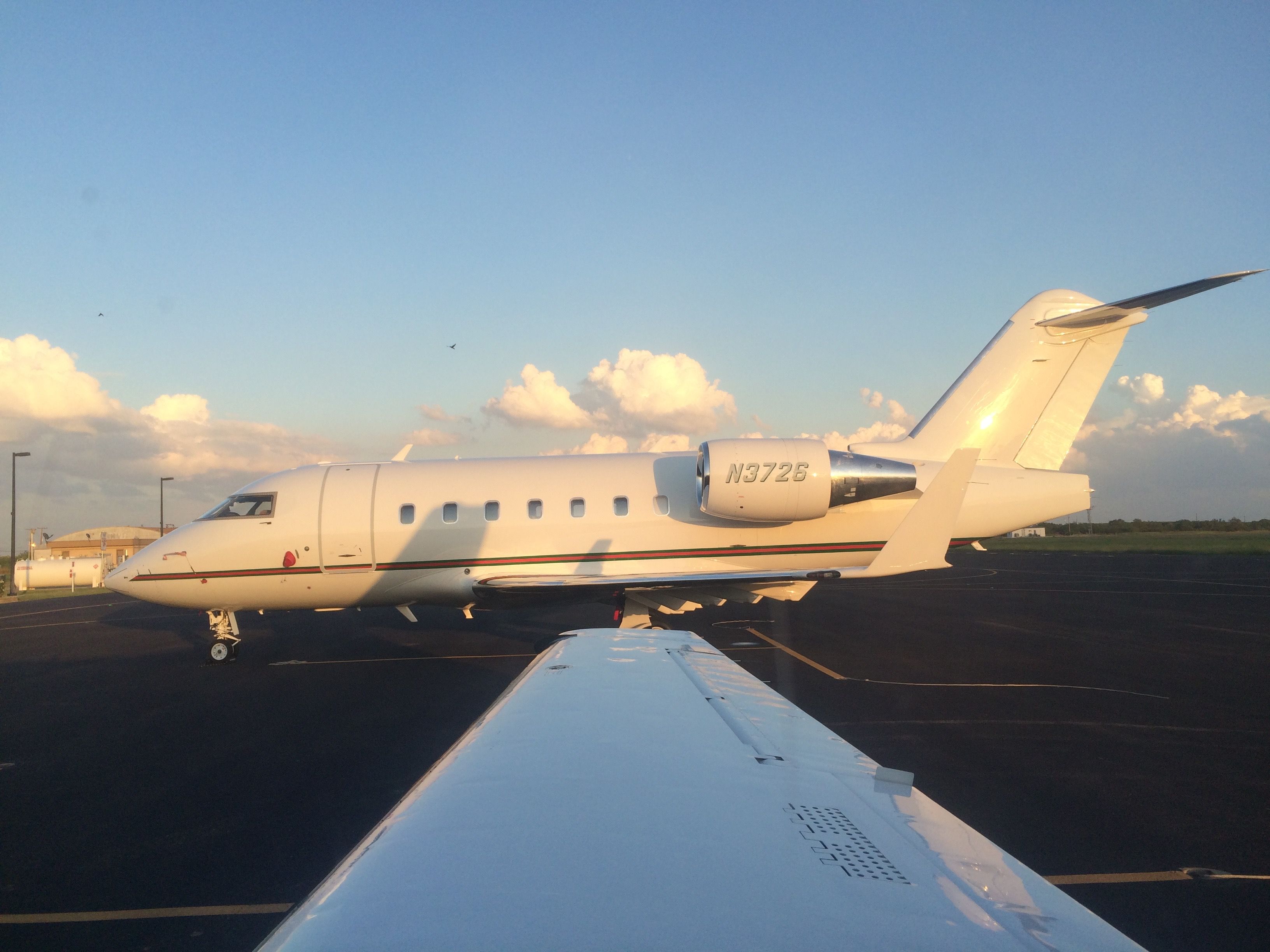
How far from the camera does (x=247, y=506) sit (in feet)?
39.2

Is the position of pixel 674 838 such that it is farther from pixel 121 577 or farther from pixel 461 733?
pixel 121 577

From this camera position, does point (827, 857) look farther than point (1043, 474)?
No

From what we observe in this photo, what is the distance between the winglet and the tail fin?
5.03 metres

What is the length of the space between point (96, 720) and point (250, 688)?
1.82 meters

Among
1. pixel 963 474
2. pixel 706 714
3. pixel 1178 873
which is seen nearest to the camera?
pixel 706 714

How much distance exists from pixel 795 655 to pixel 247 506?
9.47 meters

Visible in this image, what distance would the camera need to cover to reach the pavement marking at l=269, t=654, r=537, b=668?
11.5 meters

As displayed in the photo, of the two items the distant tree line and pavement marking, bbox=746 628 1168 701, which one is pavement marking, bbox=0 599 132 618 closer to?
pavement marking, bbox=746 628 1168 701

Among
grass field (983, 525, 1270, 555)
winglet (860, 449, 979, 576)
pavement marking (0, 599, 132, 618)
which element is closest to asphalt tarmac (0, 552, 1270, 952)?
winglet (860, 449, 979, 576)

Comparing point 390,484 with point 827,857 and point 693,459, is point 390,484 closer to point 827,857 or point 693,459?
point 693,459

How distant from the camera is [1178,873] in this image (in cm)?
414

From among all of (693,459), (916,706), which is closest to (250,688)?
(693,459)

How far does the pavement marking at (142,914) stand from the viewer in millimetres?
3904

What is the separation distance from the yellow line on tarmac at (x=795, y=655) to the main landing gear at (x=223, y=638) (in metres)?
9.23
